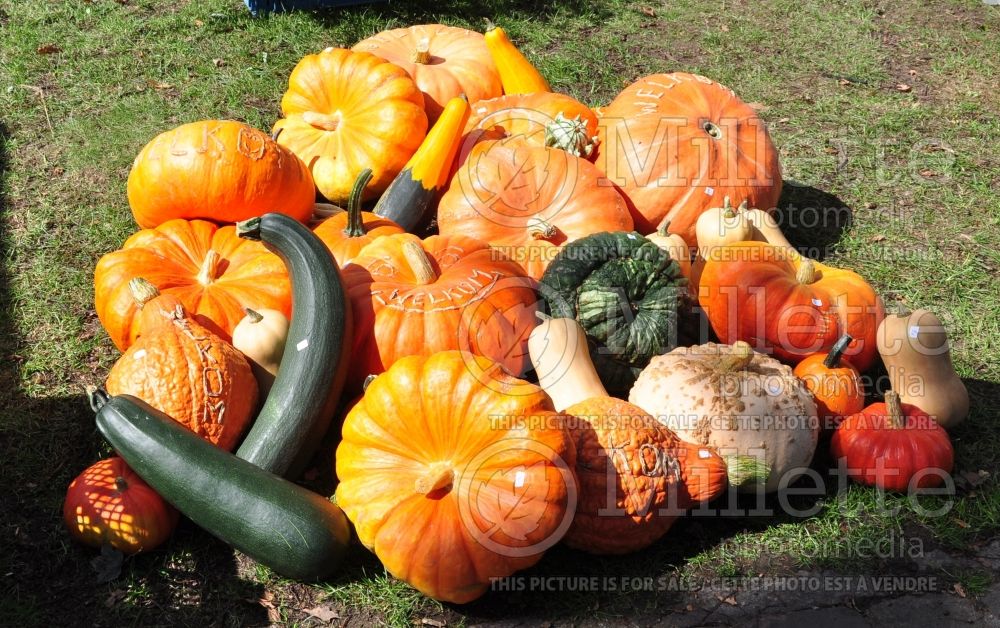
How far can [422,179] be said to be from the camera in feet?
16.2

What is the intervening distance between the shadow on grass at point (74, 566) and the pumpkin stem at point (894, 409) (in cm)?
267

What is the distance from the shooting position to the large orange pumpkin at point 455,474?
306cm

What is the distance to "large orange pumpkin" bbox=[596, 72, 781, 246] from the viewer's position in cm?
487

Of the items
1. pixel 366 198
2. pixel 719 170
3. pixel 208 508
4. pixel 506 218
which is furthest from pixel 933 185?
pixel 208 508

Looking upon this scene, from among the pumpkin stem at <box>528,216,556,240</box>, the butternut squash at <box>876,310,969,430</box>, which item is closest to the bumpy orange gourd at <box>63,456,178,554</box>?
the pumpkin stem at <box>528,216,556,240</box>

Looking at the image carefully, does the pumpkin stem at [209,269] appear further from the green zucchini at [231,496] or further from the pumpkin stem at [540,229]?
the pumpkin stem at [540,229]

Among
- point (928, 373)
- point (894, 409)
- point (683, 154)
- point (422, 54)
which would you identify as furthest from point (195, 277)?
point (928, 373)

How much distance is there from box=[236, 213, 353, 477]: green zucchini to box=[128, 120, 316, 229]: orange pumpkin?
55 centimetres

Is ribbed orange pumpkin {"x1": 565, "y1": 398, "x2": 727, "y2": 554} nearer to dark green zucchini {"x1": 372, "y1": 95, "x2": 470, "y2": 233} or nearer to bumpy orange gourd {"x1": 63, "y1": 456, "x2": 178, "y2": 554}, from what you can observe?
bumpy orange gourd {"x1": 63, "y1": 456, "x2": 178, "y2": 554}

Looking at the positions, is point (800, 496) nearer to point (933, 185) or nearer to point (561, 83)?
point (933, 185)

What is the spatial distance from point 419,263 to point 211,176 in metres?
1.20

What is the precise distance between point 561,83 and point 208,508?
469cm

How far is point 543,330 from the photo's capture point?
3.93 metres

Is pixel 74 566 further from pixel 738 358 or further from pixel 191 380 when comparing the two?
pixel 738 358
